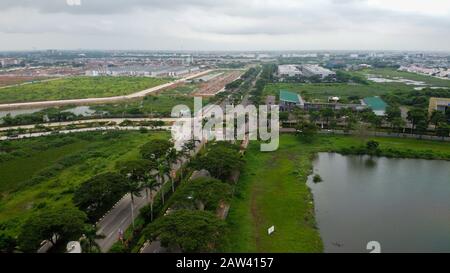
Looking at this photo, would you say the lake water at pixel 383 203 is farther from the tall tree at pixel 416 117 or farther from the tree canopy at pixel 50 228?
the tree canopy at pixel 50 228

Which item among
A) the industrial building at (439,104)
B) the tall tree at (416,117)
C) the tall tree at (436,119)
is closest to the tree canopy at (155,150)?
A: the tall tree at (416,117)

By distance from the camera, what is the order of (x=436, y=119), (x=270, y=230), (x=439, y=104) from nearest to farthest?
(x=270, y=230) → (x=436, y=119) → (x=439, y=104)

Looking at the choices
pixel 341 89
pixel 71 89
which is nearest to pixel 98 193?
pixel 71 89

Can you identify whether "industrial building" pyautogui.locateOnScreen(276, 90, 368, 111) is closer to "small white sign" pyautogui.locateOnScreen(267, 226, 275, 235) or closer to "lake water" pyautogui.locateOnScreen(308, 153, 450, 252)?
"lake water" pyautogui.locateOnScreen(308, 153, 450, 252)

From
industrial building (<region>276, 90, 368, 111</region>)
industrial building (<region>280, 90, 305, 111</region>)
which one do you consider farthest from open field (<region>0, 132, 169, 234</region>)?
industrial building (<region>276, 90, 368, 111</region>)

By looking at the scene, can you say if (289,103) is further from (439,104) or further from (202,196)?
(202,196)
